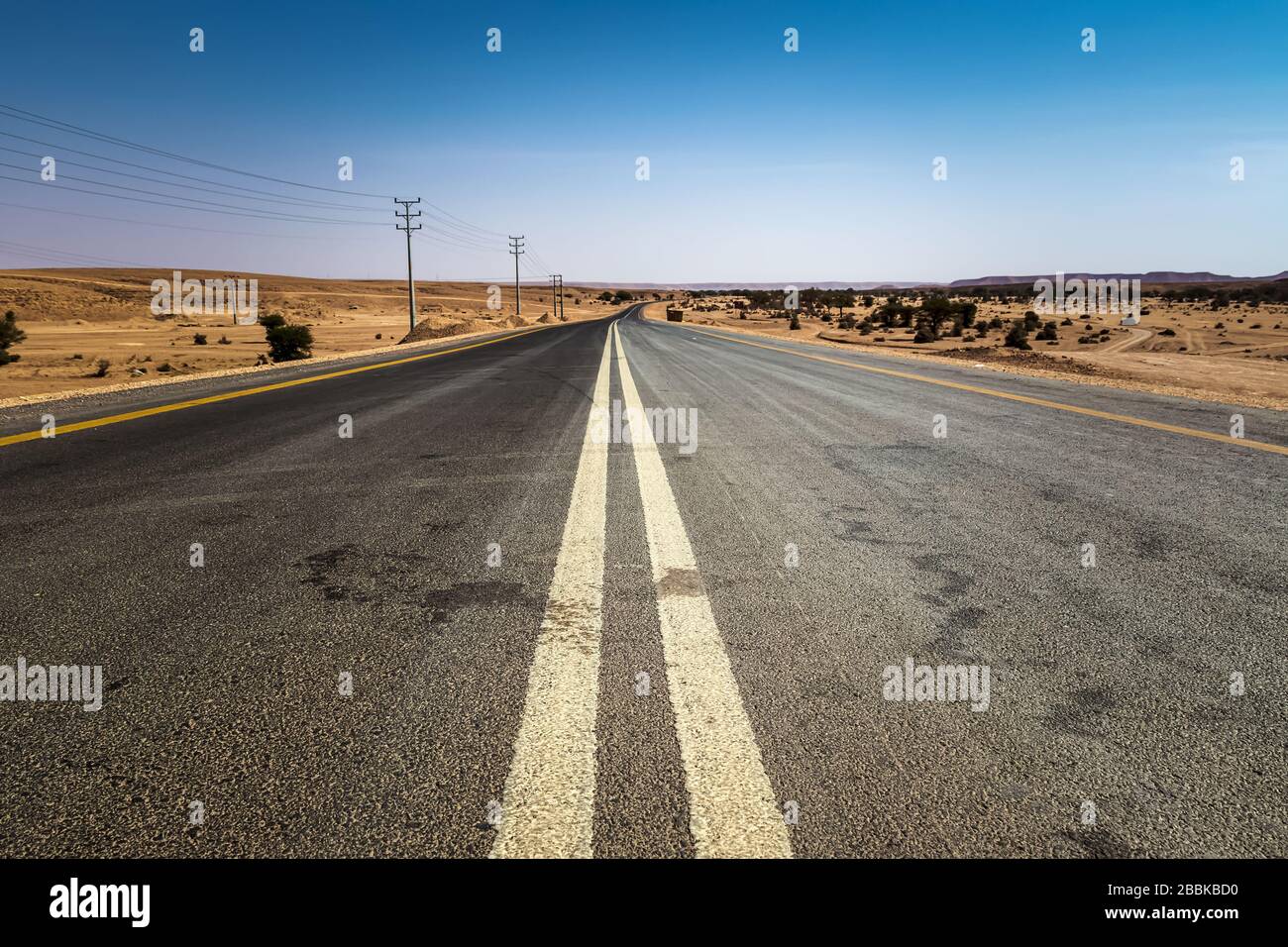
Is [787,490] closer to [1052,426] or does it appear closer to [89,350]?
[1052,426]

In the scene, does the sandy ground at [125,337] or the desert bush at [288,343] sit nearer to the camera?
the sandy ground at [125,337]

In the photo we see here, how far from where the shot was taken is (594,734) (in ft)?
6.11

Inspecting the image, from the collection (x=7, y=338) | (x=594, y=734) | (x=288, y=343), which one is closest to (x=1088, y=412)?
(x=594, y=734)

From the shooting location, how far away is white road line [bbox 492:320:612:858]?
151 cm

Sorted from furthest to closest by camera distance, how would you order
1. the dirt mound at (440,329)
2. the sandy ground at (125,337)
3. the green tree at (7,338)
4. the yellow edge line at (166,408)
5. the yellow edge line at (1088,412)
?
1. the dirt mound at (440,329)
2. the green tree at (7,338)
3. the sandy ground at (125,337)
4. the yellow edge line at (166,408)
5. the yellow edge line at (1088,412)

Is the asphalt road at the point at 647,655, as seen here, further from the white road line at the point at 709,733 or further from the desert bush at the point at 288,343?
the desert bush at the point at 288,343

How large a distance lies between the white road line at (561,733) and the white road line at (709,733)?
0.77 feet

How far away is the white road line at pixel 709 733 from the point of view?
59.9 inches

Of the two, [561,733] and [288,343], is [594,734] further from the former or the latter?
[288,343]

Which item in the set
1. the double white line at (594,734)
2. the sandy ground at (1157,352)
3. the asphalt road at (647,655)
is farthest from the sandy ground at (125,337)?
the sandy ground at (1157,352)

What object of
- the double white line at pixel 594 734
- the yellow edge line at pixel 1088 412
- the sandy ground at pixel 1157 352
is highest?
the sandy ground at pixel 1157 352

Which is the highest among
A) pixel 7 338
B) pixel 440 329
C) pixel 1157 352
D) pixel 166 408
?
pixel 440 329

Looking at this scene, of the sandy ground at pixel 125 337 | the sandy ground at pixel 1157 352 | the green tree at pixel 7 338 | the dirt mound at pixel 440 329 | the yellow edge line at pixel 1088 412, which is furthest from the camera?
the dirt mound at pixel 440 329

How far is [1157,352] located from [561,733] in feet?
114
